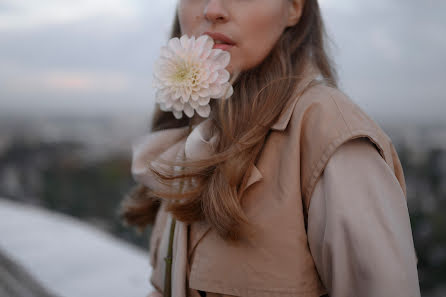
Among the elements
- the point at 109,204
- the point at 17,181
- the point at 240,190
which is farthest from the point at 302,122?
the point at 17,181

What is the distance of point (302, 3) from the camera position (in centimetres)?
120

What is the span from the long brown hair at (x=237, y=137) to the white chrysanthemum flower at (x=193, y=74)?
0.19 feet

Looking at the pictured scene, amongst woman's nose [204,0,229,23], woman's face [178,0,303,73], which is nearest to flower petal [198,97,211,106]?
woman's face [178,0,303,73]

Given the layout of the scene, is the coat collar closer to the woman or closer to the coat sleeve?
the woman

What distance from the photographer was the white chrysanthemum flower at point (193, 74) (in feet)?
3.19

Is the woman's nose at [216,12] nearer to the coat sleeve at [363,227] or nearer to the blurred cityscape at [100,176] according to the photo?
the coat sleeve at [363,227]

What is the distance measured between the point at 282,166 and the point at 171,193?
0.34 m

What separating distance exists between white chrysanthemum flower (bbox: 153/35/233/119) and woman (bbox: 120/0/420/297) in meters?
0.06

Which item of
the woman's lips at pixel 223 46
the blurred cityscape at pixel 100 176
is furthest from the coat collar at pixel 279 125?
the blurred cityscape at pixel 100 176

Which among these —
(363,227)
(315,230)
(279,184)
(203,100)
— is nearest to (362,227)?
(363,227)

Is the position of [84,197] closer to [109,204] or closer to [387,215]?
Result: [109,204]

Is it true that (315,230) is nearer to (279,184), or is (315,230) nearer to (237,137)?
(279,184)

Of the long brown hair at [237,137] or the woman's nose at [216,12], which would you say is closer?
the long brown hair at [237,137]

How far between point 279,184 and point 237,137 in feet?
0.60
